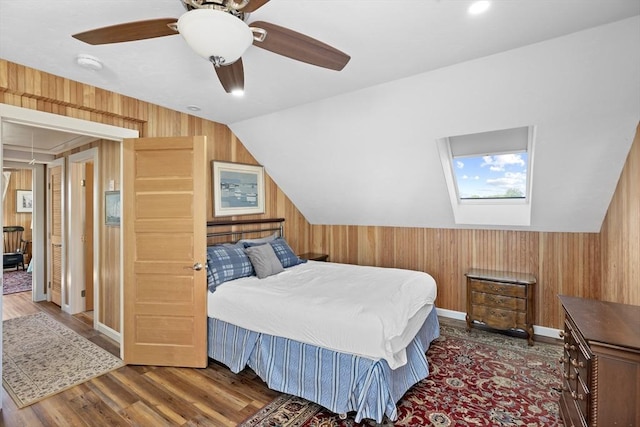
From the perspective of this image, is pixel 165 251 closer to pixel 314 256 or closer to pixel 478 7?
pixel 314 256

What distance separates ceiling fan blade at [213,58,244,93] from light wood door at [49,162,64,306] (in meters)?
4.11

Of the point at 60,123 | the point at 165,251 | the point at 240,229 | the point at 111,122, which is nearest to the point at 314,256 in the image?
the point at 240,229

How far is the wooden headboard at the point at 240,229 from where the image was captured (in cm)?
396

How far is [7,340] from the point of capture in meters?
3.54

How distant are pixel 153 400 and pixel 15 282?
6.23 meters

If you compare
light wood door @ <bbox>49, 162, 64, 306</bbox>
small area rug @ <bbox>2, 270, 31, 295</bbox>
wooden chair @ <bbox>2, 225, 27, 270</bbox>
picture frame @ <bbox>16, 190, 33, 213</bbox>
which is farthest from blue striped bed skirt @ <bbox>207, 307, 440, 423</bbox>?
picture frame @ <bbox>16, 190, 33, 213</bbox>

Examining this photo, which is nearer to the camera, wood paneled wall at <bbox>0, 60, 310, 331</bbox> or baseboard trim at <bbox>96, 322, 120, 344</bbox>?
wood paneled wall at <bbox>0, 60, 310, 331</bbox>

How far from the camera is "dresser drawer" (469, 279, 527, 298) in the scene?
11.2 feet

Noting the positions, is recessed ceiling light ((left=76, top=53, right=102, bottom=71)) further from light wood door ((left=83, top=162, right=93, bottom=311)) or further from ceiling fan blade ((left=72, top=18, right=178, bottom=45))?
light wood door ((left=83, top=162, right=93, bottom=311))

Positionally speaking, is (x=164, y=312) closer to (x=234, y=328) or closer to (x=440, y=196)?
(x=234, y=328)

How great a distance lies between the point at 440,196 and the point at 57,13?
12.6 ft

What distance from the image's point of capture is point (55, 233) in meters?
4.84

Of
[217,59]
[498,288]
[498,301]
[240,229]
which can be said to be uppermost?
[217,59]

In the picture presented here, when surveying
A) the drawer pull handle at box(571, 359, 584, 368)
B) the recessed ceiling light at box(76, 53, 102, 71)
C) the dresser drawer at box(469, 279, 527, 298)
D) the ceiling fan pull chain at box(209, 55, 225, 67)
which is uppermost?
the recessed ceiling light at box(76, 53, 102, 71)
